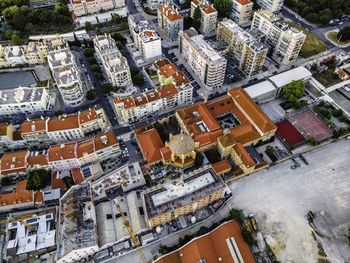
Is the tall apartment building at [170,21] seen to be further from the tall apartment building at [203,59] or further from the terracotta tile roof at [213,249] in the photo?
the terracotta tile roof at [213,249]

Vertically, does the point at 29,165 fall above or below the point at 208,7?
below

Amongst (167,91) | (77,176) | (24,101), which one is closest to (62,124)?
(77,176)

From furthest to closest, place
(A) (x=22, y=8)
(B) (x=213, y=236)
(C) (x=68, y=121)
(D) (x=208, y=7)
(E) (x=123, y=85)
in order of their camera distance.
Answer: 1. (A) (x=22, y=8)
2. (D) (x=208, y=7)
3. (E) (x=123, y=85)
4. (C) (x=68, y=121)
5. (B) (x=213, y=236)

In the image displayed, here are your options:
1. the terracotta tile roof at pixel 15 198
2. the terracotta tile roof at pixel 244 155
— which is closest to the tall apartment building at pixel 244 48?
the terracotta tile roof at pixel 244 155

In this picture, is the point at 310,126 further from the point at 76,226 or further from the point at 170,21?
the point at 76,226

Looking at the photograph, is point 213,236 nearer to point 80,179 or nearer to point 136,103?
point 80,179

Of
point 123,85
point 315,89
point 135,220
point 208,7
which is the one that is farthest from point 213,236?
point 208,7
